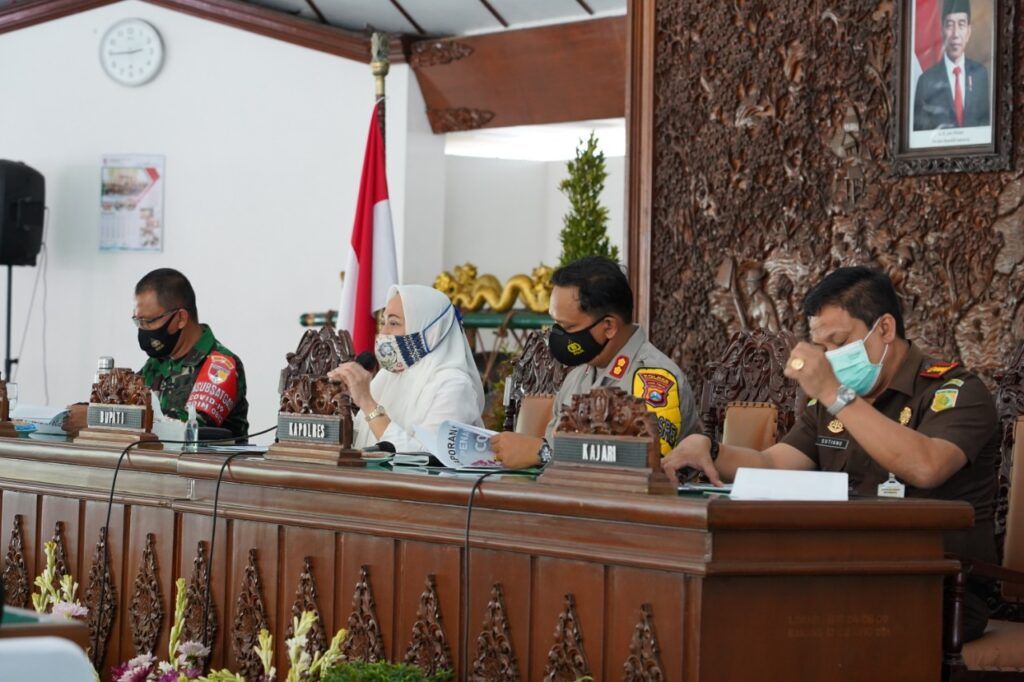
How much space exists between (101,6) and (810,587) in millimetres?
7386

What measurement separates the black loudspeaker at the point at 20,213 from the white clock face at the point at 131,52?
837 mm

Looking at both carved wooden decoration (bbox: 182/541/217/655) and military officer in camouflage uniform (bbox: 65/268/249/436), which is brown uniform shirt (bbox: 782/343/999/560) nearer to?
carved wooden decoration (bbox: 182/541/217/655)

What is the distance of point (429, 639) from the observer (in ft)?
8.41

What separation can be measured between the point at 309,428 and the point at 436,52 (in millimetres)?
5082

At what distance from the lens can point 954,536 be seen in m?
2.86

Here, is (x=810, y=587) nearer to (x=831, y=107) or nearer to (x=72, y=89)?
(x=831, y=107)


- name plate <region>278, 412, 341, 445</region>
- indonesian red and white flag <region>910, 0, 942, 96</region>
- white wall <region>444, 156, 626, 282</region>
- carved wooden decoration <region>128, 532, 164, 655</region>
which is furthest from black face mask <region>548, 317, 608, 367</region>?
white wall <region>444, 156, 626, 282</region>

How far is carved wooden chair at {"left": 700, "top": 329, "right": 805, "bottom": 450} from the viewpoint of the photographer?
3.65 metres

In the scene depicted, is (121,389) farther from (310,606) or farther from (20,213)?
(20,213)

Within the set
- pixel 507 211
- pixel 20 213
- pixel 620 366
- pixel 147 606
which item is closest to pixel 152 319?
pixel 147 606

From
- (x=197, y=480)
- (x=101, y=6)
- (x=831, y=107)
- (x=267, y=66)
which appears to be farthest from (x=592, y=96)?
(x=197, y=480)

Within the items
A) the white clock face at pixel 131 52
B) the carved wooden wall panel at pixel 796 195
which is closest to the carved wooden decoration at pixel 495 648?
the carved wooden wall panel at pixel 796 195

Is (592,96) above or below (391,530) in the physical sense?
above

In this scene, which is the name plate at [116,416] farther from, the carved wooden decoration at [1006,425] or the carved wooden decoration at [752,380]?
the carved wooden decoration at [1006,425]
